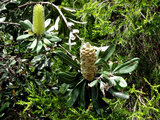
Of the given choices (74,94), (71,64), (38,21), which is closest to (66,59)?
(71,64)

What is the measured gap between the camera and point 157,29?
1416mm

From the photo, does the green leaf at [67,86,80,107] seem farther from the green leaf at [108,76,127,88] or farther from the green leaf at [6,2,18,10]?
the green leaf at [6,2,18,10]

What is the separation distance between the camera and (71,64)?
2.50 feet

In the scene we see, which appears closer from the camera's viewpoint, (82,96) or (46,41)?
(82,96)

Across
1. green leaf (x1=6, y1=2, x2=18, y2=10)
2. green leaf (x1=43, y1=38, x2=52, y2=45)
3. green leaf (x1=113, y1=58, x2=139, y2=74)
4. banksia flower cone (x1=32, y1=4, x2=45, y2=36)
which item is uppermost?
green leaf (x1=6, y1=2, x2=18, y2=10)

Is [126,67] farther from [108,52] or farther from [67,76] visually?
[67,76]

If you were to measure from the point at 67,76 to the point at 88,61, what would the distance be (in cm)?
9

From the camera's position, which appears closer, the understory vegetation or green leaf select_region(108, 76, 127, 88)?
green leaf select_region(108, 76, 127, 88)

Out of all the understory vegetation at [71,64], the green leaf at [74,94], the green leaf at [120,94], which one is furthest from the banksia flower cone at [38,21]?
the green leaf at [120,94]

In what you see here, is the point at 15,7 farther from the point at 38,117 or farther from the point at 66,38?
the point at 38,117

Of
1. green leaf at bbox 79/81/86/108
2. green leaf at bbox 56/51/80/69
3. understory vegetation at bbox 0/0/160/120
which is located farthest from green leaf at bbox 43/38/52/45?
green leaf at bbox 79/81/86/108

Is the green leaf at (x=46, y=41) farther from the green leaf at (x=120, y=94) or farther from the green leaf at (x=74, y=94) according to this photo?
the green leaf at (x=120, y=94)

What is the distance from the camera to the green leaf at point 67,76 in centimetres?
71

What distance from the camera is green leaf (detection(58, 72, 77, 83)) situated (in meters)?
0.71
